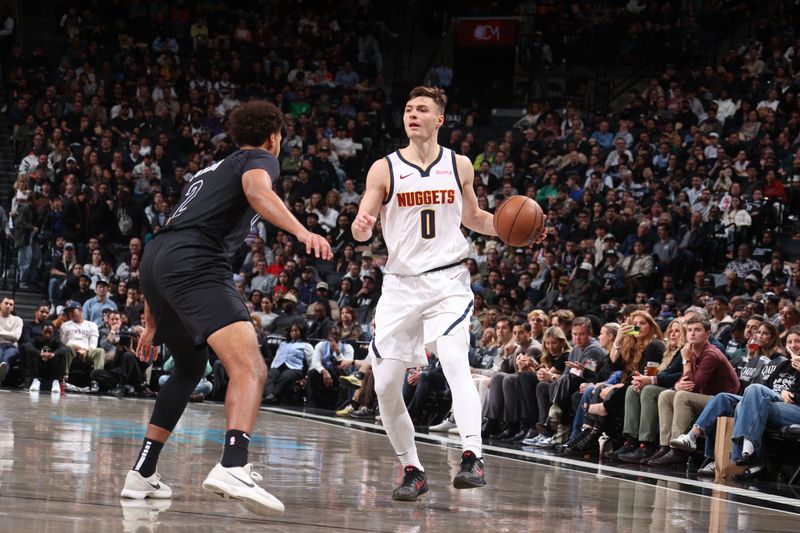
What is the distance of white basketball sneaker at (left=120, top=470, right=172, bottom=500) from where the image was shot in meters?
4.86

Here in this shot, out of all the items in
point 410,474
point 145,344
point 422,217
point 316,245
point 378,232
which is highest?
point 378,232

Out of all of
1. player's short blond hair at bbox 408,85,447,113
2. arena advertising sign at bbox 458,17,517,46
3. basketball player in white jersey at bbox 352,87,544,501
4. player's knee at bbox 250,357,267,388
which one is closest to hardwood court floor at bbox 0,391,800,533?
basketball player in white jersey at bbox 352,87,544,501

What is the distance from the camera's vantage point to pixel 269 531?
4.17 meters

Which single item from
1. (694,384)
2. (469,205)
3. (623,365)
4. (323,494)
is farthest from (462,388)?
(623,365)

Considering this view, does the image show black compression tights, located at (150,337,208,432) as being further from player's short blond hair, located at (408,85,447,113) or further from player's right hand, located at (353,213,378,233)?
player's short blond hair, located at (408,85,447,113)

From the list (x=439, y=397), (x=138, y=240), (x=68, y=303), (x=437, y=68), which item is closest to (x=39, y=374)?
(x=68, y=303)

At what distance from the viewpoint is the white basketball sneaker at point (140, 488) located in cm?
486

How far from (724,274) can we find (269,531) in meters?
11.7

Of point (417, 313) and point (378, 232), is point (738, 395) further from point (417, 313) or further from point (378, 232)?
point (378, 232)

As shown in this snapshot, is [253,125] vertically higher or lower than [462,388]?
higher

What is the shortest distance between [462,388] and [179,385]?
1390 mm

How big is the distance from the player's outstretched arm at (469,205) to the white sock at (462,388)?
0.70 meters

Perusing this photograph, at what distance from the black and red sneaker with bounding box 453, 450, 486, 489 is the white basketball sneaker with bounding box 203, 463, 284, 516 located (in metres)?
1.26

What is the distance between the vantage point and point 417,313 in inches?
225
